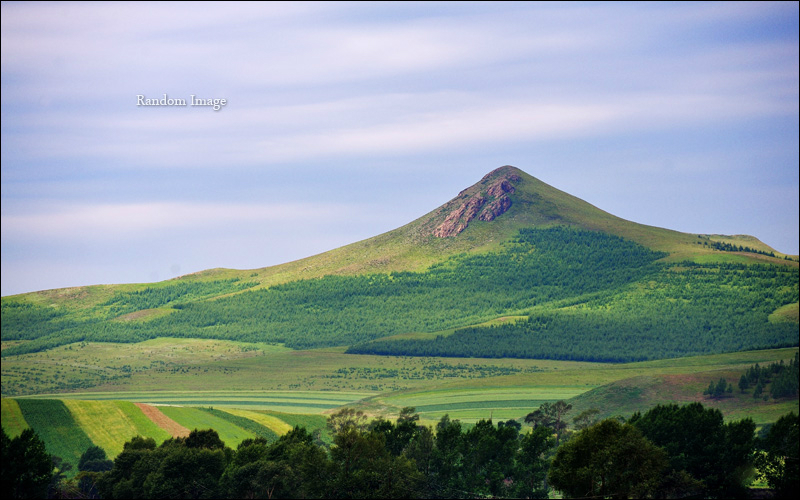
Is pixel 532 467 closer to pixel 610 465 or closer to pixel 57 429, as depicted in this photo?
pixel 610 465

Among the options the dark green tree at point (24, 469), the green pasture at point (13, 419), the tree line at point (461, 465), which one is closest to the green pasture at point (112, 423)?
the green pasture at point (13, 419)

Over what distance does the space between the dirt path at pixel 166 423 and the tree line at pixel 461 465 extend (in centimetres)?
4884

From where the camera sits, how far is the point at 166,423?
186 metres

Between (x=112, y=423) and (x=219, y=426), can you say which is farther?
(x=219, y=426)

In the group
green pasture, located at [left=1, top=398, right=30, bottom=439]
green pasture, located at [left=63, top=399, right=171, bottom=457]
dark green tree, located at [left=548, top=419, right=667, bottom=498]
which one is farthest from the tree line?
green pasture, located at [left=63, top=399, right=171, bottom=457]

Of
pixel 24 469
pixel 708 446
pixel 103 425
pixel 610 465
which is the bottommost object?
pixel 103 425

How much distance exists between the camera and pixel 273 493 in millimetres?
108750

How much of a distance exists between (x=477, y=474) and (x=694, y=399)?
244 feet

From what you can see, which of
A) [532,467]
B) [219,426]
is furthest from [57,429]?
[532,467]

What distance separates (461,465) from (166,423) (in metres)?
84.8

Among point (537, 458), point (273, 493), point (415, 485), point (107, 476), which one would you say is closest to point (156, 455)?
point (107, 476)

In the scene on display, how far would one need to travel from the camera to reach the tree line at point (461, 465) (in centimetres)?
10050

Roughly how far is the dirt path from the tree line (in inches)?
1923

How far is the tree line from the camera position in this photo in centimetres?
10050
